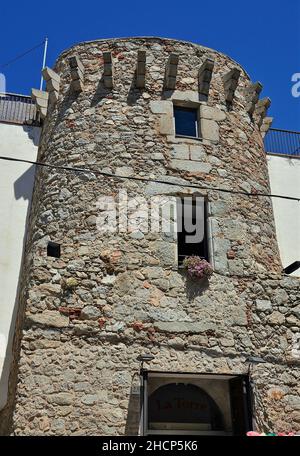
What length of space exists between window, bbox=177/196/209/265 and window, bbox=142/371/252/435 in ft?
6.50

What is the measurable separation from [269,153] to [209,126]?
311 centimetres

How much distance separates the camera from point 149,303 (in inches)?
285

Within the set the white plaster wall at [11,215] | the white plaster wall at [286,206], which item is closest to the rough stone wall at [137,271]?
the white plaster wall at [11,215]

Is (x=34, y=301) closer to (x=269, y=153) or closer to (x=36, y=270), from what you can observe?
(x=36, y=270)

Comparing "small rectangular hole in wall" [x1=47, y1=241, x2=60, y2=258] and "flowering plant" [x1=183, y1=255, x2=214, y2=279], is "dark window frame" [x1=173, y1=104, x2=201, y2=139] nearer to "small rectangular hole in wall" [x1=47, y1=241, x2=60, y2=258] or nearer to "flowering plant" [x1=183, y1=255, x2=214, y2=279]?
"flowering plant" [x1=183, y1=255, x2=214, y2=279]

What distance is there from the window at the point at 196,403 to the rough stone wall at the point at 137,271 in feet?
0.86

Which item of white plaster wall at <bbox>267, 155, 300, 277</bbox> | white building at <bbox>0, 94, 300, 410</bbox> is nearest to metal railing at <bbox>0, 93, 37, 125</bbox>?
white building at <bbox>0, 94, 300, 410</bbox>

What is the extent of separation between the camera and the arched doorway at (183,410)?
22.7ft

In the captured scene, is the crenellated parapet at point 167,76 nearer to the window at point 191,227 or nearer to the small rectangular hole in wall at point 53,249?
the window at point 191,227

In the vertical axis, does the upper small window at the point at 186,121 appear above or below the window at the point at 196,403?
above

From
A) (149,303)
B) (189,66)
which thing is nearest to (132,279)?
(149,303)

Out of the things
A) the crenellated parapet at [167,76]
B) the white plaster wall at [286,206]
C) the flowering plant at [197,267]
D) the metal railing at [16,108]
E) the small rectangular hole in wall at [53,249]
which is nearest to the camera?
the flowering plant at [197,267]

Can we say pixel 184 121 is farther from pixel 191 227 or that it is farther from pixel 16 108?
pixel 16 108

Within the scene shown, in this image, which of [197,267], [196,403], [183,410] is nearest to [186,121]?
[197,267]
